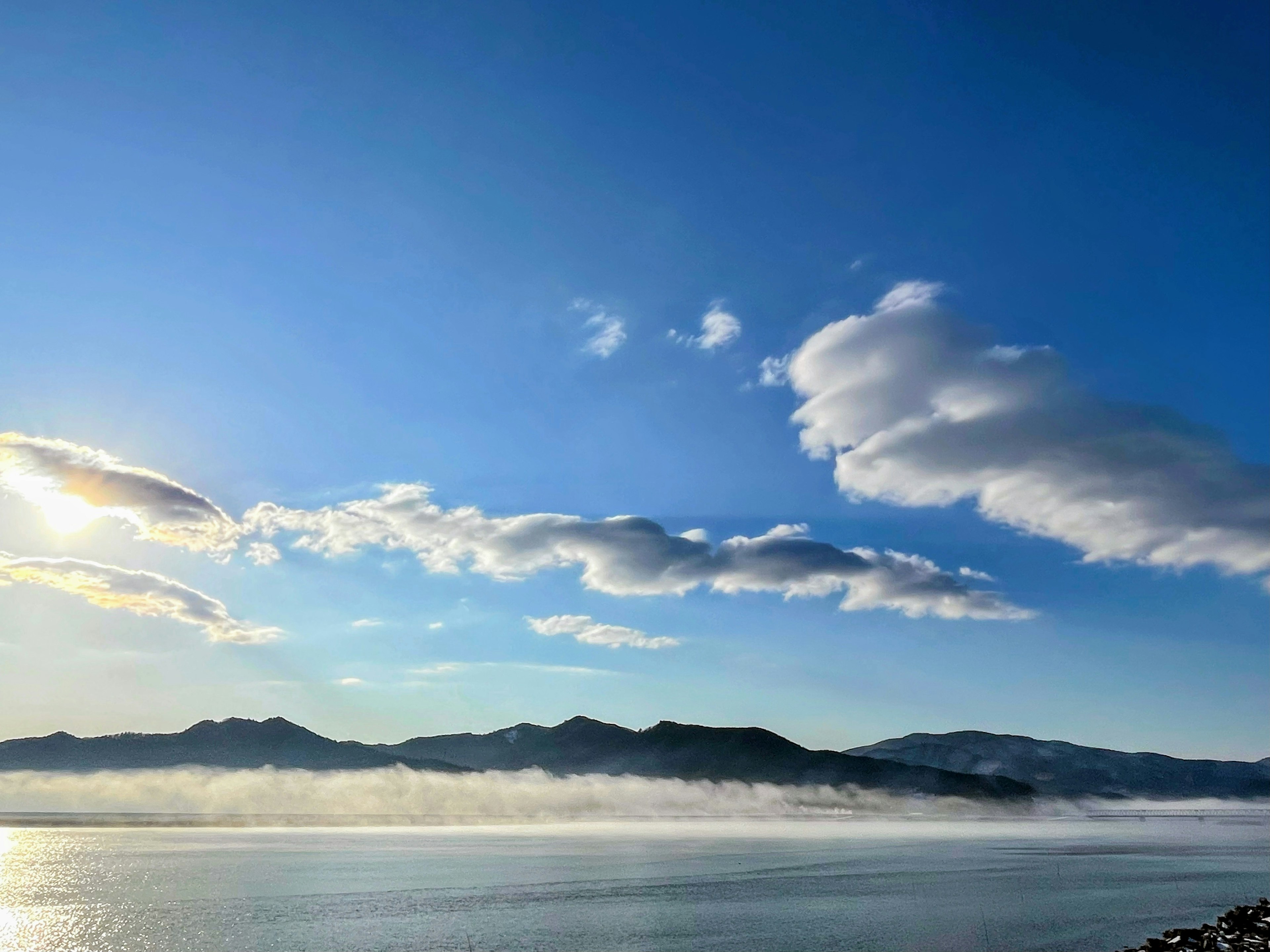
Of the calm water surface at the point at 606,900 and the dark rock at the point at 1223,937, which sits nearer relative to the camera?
the dark rock at the point at 1223,937

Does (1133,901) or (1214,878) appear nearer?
(1133,901)

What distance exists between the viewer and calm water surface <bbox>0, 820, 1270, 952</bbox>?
5644 cm

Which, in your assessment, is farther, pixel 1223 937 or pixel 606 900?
pixel 606 900

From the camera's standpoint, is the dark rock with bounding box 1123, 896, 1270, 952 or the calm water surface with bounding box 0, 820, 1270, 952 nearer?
the dark rock with bounding box 1123, 896, 1270, 952

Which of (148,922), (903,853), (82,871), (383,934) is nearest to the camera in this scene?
(383,934)

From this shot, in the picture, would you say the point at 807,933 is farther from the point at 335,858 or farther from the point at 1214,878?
the point at 335,858

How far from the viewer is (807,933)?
2319 inches

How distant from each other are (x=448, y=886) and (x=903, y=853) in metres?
90.9

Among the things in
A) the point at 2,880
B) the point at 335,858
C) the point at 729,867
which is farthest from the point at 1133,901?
the point at 2,880

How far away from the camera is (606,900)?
7738 cm

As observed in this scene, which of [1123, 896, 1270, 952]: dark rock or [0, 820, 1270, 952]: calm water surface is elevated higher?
[1123, 896, 1270, 952]: dark rock

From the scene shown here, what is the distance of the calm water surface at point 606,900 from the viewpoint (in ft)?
185

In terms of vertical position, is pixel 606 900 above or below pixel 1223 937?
below

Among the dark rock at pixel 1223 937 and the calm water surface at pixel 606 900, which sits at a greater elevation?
the dark rock at pixel 1223 937
